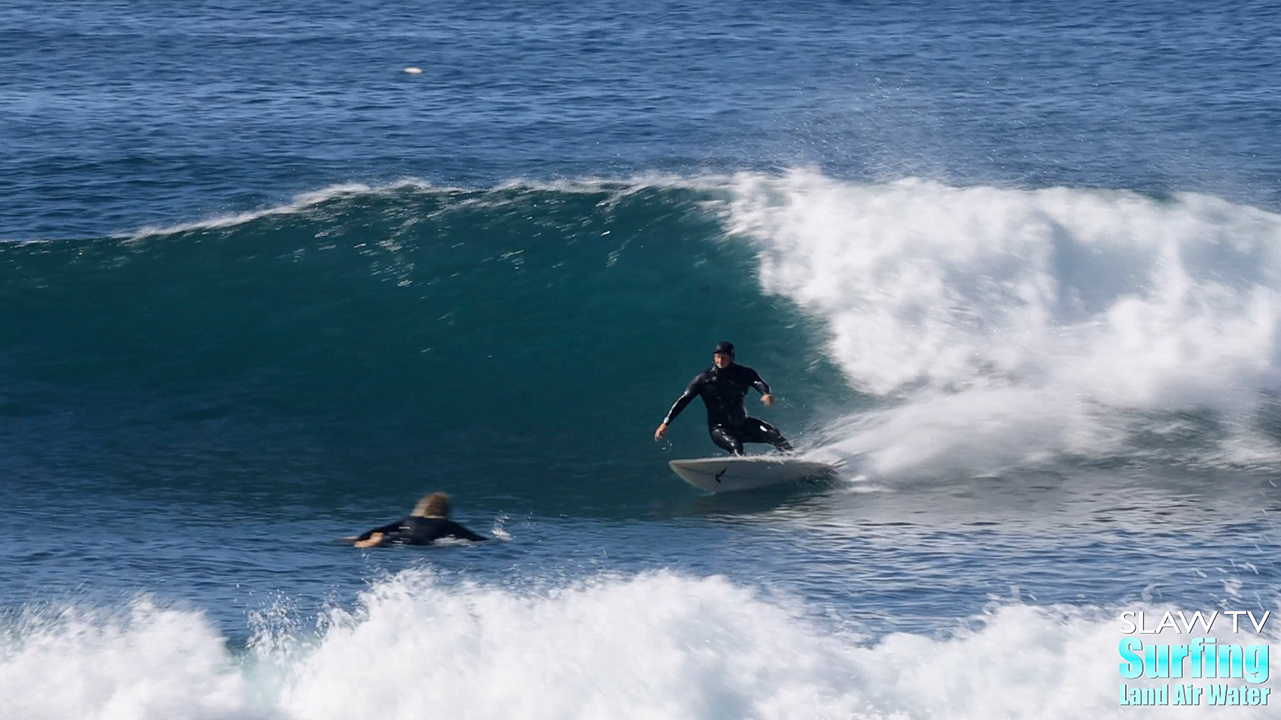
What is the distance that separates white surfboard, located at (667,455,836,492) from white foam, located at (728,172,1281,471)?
2.95ft

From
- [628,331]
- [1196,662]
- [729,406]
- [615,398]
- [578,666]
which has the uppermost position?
[628,331]

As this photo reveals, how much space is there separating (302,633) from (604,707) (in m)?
2.21

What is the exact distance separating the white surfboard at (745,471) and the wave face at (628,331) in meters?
0.65

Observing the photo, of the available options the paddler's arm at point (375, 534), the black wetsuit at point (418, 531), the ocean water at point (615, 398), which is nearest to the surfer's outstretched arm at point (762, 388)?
the ocean water at point (615, 398)

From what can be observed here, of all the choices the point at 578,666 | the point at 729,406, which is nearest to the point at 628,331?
the point at 729,406

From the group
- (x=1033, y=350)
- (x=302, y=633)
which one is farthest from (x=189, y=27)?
(x=302, y=633)

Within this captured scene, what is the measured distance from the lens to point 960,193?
18.0 metres

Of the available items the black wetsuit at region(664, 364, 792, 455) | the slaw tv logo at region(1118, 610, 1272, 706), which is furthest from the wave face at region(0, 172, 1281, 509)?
the slaw tv logo at region(1118, 610, 1272, 706)

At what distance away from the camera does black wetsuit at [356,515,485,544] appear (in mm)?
11422

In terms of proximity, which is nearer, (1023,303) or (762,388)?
(762,388)

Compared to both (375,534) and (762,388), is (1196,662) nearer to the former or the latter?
(762,388)

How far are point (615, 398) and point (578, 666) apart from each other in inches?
234

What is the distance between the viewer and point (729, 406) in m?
12.7

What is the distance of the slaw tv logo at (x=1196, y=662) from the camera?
28.6 feet
